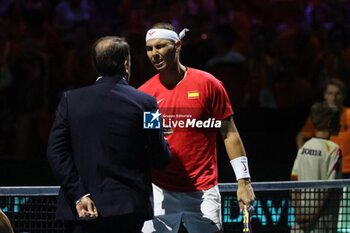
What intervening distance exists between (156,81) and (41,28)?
7.18m

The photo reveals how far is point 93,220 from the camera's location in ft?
19.0

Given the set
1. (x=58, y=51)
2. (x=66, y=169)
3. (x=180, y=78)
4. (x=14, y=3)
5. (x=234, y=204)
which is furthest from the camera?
(x=14, y=3)

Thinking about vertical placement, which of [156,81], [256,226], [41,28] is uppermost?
[41,28]

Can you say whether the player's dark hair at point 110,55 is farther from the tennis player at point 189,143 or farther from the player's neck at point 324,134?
the player's neck at point 324,134

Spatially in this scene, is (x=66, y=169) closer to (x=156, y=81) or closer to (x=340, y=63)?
(x=156, y=81)

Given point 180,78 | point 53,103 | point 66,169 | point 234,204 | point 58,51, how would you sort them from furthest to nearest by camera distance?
point 58,51, point 53,103, point 234,204, point 180,78, point 66,169

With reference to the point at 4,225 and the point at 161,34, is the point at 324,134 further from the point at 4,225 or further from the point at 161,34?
the point at 4,225

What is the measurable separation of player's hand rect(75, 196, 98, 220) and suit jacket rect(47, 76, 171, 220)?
4 centimetres

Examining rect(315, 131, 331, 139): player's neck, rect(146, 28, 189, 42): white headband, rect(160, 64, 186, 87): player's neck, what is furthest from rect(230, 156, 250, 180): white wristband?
rect(315, 131, 331, 139): player's neck

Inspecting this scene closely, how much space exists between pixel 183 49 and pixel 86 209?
6907 millimetres

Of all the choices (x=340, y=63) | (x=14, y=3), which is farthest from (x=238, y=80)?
(x=14, y=3)

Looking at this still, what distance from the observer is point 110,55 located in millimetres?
5855

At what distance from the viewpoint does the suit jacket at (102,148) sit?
5.73 meters

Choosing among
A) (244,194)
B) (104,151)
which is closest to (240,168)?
(244,194)
